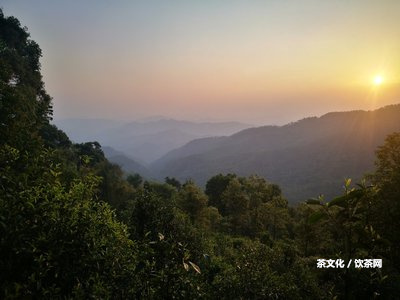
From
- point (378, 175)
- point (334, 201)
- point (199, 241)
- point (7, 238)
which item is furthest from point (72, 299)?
point (378, 175)

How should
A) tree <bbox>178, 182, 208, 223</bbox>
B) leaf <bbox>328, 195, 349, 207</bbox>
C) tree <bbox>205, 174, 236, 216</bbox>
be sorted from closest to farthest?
leaf <bbox>328, 195, 349, 207</bbox>, tree <bbox>178, 182, 208, 223</bbox>, tree <bbox>205, 174, 236, 216</bbox>

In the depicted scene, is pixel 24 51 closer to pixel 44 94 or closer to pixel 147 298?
pixel 44 94

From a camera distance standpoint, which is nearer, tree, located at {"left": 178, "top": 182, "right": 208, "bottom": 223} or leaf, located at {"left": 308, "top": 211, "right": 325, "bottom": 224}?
leaf, located at {"left": 308, "top": 211, "right": 325, "bottom": 224}

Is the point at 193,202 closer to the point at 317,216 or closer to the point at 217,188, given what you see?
the point at 217,188

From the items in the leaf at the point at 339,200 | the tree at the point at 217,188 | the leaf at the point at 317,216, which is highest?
the leaf at the point at 339,200

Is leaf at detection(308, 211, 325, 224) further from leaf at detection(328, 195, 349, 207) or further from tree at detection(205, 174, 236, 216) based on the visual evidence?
tree at detection(205, 174, 236, 216)

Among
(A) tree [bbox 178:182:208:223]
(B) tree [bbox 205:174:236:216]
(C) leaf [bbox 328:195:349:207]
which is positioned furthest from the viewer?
(B) tree [bbox 205:174:236:216]

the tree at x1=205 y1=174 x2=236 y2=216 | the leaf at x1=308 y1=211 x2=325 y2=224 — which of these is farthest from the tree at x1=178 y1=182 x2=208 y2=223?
the leaf at x1=308 y1=211 x2=325 y2=224

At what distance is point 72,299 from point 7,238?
71.1 inches

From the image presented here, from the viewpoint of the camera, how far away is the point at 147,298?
Answer: 6.32 metres

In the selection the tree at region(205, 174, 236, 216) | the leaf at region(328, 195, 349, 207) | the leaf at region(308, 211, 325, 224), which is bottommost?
the tree at region(205, 174, 236, 216)

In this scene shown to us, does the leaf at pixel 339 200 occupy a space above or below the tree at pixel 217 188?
above

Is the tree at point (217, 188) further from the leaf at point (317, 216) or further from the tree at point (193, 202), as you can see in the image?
the leaf at point (317, 216)

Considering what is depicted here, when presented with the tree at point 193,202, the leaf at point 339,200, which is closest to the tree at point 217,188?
the tree at point 193,202
